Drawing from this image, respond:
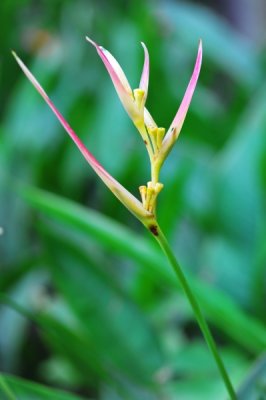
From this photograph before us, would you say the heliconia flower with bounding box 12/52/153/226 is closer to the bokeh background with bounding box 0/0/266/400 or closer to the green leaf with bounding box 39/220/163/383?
the bokeh background with bounding box 0/0/266/400

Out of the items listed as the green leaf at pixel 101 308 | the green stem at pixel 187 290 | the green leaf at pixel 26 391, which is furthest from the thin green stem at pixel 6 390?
the green leaf at pixel 101 308

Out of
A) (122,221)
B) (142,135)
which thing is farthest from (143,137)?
(122,221)

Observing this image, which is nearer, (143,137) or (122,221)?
(143,137)

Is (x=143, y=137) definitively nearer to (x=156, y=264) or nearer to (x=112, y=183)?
(x=112, y=183)

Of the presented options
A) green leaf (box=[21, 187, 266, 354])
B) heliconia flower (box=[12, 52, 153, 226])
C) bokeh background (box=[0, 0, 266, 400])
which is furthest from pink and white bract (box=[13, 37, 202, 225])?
green leaf (box=[21, 187, 266, 354])

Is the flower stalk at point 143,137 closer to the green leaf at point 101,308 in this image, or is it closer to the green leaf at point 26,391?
the green leaf at point 26,391

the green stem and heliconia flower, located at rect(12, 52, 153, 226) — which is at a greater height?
heliconia flower, located at rect(12, 52, 153, 226)

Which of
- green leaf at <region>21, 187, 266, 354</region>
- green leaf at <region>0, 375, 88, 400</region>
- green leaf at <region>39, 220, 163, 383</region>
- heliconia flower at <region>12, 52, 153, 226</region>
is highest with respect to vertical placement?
heliconia flower at <region>12, 52, 153, 226</region>

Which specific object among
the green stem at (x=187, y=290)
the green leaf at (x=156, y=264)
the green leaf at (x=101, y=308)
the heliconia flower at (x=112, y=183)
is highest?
the heliconia flower at (x=112, y=183)

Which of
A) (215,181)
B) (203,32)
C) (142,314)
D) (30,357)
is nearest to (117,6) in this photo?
(203,32)
